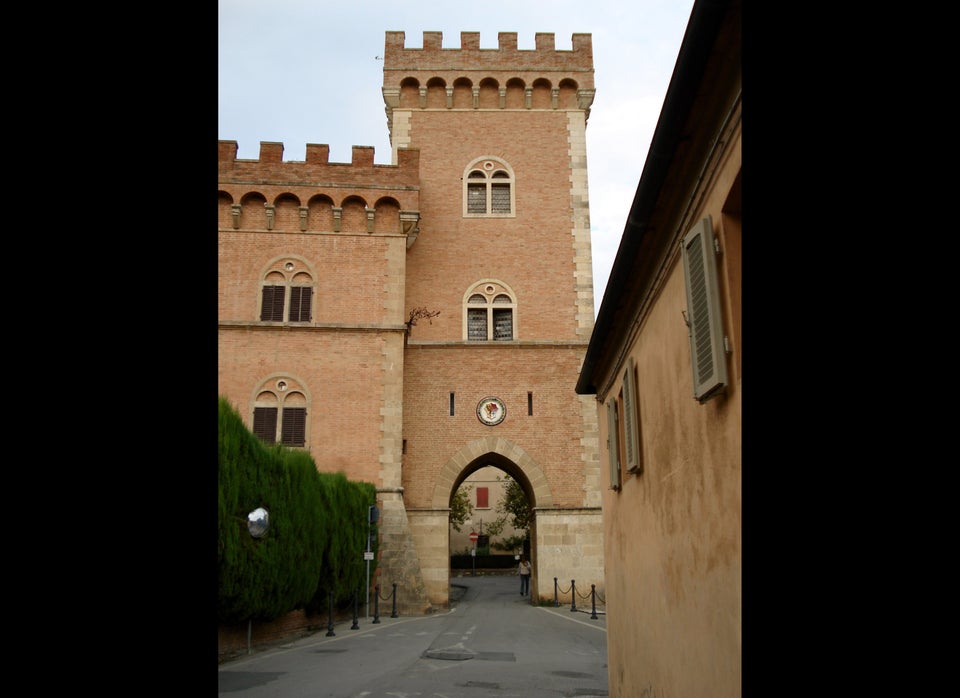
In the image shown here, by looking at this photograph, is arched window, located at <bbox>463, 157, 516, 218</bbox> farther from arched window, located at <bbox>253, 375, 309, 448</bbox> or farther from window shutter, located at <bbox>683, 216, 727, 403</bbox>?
window shutter, located at <bbox>683, 216, 727, 403</bbox>

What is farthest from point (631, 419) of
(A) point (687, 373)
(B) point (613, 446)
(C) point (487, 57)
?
(C) point (487, 57)

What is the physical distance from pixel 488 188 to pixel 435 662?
61.0ft

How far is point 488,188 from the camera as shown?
2694 cm

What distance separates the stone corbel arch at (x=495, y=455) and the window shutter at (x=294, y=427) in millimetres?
4177

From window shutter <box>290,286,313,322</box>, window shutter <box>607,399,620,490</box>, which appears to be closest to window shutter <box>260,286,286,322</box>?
window shutter <box>290,286,313,322</box>

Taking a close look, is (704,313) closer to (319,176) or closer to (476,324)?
(476,324)

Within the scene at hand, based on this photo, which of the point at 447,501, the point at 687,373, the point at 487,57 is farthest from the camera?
the point at 487,57

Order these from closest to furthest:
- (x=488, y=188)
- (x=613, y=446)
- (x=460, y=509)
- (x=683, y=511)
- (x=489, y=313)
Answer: (x=683, y=511), (x=613, y=446), (x=489, y=313), (x=488, y=188), (x=460, y=509)

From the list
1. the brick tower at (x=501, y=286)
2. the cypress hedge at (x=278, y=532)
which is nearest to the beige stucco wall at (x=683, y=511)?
the cypress hedge at (x=278, y=532)
